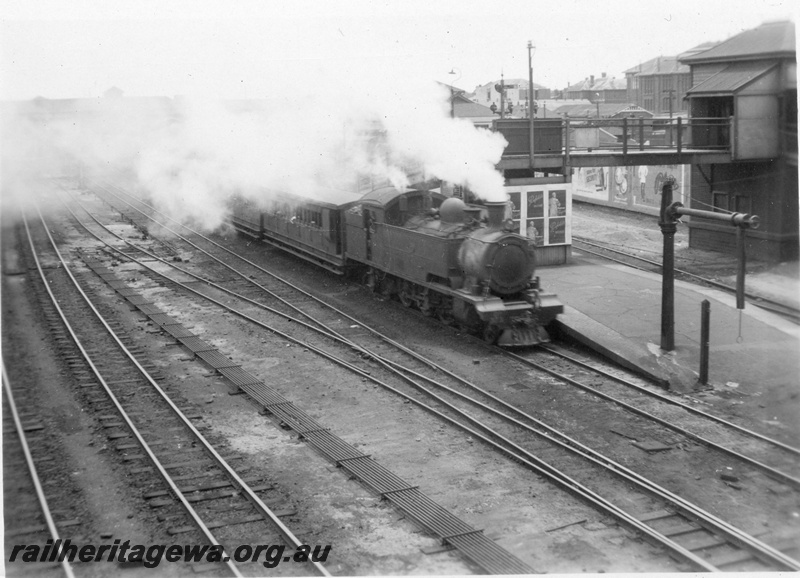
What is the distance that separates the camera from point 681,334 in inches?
604

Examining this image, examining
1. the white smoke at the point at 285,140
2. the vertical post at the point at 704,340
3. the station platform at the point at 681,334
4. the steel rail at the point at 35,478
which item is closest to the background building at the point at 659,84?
the white smoke at the point at 285,140

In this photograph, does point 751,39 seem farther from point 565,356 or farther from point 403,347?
point 403,347

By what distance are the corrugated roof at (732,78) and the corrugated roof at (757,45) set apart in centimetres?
25

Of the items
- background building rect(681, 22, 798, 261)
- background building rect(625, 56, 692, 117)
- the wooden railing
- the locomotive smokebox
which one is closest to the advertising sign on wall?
background building rect(681, 22, 798, 261)

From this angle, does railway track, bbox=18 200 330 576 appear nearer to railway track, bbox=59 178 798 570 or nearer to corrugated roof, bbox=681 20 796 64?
railway track, bbox=59 178 798 570

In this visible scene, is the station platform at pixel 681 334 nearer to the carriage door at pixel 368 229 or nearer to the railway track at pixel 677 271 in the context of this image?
the railway track at pixel 677 271

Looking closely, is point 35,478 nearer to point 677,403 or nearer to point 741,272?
point 677,403

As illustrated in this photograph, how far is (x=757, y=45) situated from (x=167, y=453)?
50.8 ft

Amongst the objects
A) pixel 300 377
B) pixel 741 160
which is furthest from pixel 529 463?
pixel 741 160

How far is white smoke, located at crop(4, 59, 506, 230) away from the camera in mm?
16422

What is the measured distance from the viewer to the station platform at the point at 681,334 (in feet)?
43.7

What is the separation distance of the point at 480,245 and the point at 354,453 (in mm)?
5781

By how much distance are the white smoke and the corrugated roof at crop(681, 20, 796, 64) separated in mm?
5183

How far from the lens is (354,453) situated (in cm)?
1046
